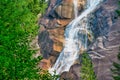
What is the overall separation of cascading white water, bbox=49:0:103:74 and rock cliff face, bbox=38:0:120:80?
1.10 metres

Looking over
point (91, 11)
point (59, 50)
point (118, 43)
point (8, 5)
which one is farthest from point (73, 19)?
point (8, 5)

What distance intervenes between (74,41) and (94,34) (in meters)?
4.35

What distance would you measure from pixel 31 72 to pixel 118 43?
1583 inches

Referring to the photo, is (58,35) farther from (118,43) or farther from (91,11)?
(118,43)

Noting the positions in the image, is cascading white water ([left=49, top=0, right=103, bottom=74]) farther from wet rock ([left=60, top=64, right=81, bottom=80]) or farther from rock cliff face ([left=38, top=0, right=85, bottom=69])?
wet rock ([left=60, top=64, right=81, bottom=80])

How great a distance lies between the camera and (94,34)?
64.6 metres

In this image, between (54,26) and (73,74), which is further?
(54,26)

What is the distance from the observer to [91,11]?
227ft

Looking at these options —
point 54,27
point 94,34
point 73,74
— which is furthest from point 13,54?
point 54,27

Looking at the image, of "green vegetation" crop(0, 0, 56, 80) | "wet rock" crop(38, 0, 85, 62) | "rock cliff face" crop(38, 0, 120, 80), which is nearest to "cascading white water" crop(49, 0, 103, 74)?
"rock cliff face" crop(38, 0, 120, 80)

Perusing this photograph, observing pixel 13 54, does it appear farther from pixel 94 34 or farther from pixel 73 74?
pixel 94 34

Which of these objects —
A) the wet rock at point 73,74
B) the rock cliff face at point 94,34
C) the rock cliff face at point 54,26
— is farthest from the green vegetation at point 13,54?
the rock cliff face at point 54,26

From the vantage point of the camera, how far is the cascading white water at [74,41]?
63.3 meters

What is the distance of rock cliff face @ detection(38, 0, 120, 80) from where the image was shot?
52812mm
